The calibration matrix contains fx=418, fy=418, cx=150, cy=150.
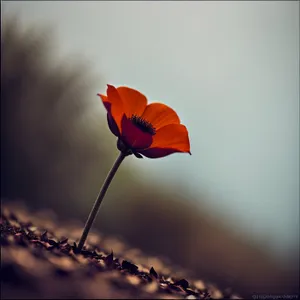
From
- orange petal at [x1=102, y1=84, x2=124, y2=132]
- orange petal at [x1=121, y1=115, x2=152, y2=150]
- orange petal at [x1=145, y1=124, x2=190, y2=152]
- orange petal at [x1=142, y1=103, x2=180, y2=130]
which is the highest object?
orange petal at [x1=142, y1=103, x2=180, y2=130]

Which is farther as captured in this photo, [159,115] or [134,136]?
[159,115]

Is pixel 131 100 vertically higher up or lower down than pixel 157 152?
higher up

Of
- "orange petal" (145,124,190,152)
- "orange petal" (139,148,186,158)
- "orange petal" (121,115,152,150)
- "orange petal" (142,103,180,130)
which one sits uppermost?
"orange petal" (142,103,180,130)

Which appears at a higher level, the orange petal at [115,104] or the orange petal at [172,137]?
the orange petal at [115,104]

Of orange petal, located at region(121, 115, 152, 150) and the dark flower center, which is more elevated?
the dark flower center
